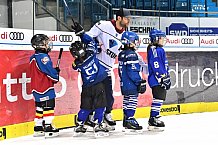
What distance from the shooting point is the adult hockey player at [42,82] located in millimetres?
4828

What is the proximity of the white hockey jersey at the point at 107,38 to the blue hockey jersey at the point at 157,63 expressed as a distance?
443 mm

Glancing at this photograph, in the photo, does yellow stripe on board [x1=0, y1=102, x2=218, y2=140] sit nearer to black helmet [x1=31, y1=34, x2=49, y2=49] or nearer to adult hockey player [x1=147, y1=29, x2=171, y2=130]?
black helmet [x1=31, y1=34, x2=49, y2=49]

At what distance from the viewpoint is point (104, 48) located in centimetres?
512

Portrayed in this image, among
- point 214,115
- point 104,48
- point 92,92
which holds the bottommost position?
point 214,115

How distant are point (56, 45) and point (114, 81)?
1.26 metres

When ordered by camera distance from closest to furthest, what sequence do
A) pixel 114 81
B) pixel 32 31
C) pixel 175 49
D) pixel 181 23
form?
pixel 32 31 → pixel 114 81 → pixel 175 49 → pixel 181 23

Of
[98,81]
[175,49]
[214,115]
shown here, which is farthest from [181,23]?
[98,81]

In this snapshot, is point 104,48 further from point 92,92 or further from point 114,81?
point 114,81

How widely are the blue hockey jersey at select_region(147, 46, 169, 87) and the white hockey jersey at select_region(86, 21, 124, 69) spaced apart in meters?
0.44

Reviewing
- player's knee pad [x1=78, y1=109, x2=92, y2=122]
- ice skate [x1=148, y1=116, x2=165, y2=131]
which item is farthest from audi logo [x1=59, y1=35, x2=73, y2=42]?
ice skate [x1=148, y1=116, x2=165, y2=131]

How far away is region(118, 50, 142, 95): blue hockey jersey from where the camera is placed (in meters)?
5.10

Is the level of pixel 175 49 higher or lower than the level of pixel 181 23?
lower

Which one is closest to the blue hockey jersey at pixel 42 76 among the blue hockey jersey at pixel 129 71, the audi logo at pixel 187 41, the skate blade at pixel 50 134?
the skate blade at pixel 50 134

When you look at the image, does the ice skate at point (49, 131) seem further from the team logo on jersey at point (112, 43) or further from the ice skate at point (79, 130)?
the team logo on jersey at point (112, 43)
